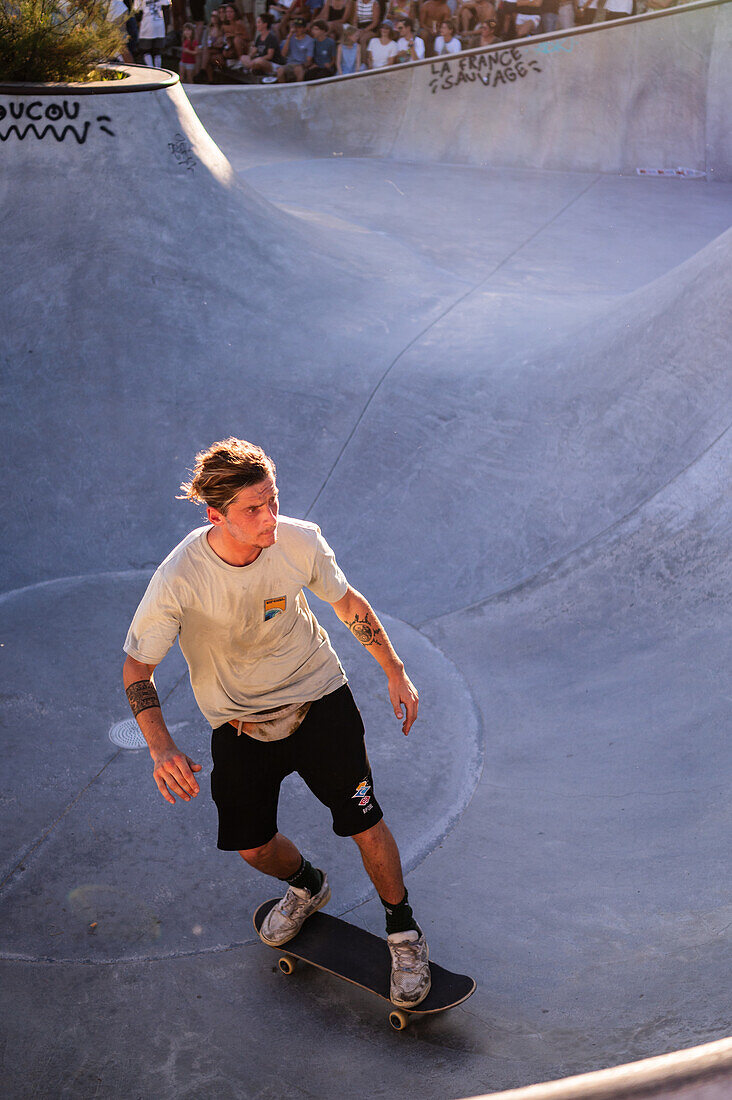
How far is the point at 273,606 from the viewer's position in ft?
9.25

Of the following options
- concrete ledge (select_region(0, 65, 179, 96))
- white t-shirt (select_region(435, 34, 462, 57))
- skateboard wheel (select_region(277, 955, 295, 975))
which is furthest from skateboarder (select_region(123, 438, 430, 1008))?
white t-shirt (select_region(435, 34, 462, 57))

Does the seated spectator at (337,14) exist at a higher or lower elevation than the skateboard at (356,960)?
higher

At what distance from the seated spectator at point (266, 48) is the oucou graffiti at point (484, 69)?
3.38m

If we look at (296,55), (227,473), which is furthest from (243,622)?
(296,55)

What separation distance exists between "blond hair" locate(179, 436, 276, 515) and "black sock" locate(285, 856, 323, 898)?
1.34 metres

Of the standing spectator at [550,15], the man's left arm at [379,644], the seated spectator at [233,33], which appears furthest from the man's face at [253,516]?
the seated spectator at [233,33]

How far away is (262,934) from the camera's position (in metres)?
3.25

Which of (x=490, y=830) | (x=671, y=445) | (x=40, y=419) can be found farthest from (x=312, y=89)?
(x=490, y=830)

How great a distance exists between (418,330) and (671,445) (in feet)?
9.67

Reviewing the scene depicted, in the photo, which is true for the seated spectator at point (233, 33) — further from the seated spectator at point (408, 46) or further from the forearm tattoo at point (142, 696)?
the forearm tattoo at point (142, 696)

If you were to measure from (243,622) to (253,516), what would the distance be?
339mm

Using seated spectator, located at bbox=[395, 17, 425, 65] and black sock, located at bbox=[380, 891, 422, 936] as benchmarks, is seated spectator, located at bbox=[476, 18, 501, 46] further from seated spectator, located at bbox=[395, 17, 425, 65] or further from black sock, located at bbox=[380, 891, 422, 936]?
black sock, located at bbox=[380, 891, 422, 936]

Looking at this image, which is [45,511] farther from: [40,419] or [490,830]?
[490,830]

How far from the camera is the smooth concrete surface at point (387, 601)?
300 centimetres
